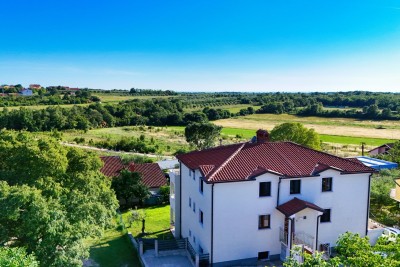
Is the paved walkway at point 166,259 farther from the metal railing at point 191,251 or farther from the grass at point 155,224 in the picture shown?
the grass at point 155,224

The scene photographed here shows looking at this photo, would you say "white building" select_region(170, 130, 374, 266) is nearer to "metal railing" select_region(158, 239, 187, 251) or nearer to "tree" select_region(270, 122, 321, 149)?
"metal railing" select_region(158, 239, 187, 251)

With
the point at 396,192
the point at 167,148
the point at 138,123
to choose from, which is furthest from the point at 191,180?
the point at 138,123

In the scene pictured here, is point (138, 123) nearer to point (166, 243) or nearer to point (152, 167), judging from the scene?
point (152, 167)

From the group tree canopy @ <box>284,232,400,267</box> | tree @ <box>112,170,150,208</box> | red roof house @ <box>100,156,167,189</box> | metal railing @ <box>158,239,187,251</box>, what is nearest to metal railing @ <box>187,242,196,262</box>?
metal railing @ <box>158,239,187,251</box>

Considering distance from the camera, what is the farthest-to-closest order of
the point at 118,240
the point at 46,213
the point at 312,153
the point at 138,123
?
the point at 138,123 < the point at 118,240 < the point at 312,153 < the point at 46,213

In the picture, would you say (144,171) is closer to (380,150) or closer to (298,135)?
(298,135)

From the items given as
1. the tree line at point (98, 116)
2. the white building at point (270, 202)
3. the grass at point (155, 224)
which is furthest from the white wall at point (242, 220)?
the tree line at point (98, 116)
